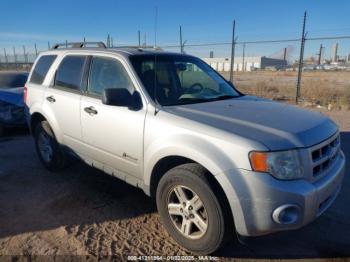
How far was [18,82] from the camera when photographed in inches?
347

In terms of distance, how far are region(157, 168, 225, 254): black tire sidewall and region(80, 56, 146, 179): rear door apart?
1.50ft

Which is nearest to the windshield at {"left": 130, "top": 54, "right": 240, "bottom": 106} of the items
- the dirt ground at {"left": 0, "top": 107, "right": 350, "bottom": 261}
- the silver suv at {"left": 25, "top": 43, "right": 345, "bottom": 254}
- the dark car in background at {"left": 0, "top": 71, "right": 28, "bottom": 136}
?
the silver suv at {"left": 25, "top": 43, "right": 345, "bottom": 254}

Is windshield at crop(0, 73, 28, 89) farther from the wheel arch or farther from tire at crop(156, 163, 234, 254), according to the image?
tire at crop(156, 163, 234, 254)

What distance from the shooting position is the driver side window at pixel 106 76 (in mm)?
3752

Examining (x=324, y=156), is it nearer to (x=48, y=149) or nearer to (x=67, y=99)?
(x=67, y=99)

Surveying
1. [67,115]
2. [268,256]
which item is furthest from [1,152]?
[268,256]

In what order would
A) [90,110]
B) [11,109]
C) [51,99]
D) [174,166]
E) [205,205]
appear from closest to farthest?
1. [205,205]
2. [174,166]
3. [90,110]
4. [51,99]
5. [11,109]

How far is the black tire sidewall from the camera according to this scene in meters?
2.77

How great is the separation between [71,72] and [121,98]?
1.59 m

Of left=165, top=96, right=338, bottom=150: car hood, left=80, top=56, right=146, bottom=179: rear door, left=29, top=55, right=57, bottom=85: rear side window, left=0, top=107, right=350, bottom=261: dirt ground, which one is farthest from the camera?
left=29, top=55, right=57, bottom=85: rear side window

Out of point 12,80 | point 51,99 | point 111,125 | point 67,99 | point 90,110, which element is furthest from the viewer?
point 12,80

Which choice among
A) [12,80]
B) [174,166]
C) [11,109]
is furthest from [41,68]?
[12,80]

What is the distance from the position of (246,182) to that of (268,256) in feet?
3.17

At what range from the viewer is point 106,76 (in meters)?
4.00
